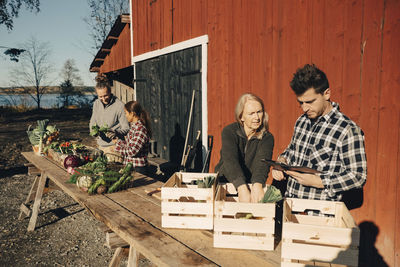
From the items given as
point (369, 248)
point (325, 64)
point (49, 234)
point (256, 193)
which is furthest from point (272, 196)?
point (49, 234)

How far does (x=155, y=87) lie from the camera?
757 cm

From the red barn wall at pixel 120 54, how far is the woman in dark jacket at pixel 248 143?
7893 millimetres

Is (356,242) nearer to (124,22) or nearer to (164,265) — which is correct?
(164,265)

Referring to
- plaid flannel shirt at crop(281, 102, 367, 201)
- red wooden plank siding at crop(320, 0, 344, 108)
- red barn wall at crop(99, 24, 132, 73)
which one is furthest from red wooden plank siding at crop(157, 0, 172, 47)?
plaid flannel shirt at crop(281, 102, 367, 201)

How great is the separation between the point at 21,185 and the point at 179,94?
15.5 feet

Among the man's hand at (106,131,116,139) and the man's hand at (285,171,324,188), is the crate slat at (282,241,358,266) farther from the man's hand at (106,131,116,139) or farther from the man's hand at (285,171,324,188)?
the man's hand at (106,131,116,139)

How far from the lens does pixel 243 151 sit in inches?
99.0

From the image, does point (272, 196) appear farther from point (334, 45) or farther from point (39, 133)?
point (39, 133)

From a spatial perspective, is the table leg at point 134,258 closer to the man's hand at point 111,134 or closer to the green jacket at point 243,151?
the green jacket at point 243,151

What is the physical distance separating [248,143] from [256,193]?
576 mm

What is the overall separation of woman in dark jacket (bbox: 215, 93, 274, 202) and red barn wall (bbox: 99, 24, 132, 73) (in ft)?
25.9

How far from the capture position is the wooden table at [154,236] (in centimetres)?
158

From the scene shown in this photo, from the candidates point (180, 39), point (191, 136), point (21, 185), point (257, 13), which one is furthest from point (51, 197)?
point (257, 13)

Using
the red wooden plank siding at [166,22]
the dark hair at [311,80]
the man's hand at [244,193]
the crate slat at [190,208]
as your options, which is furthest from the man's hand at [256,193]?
the red wooden plank siding at [166,22]
